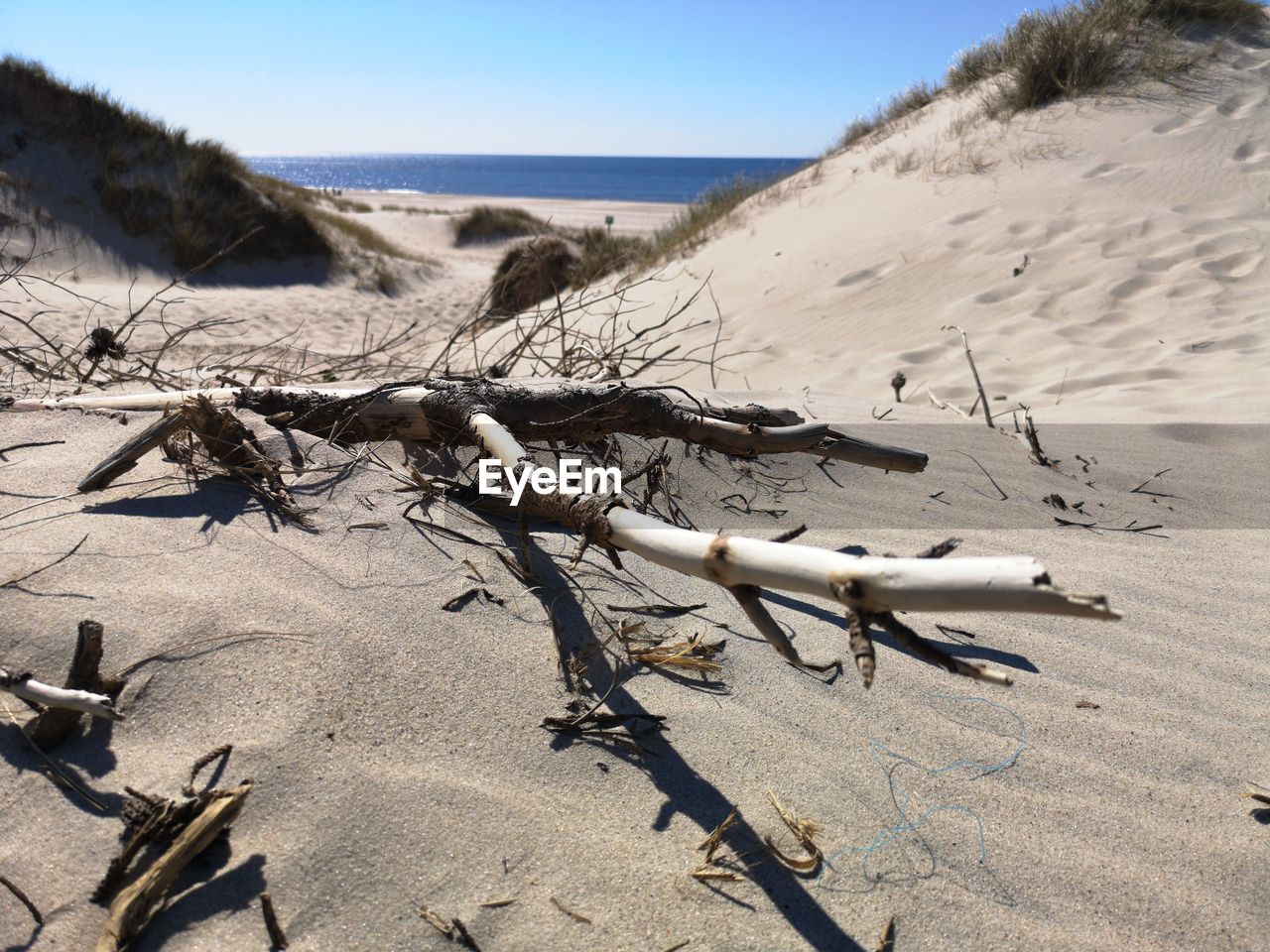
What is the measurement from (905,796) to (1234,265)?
604 cm

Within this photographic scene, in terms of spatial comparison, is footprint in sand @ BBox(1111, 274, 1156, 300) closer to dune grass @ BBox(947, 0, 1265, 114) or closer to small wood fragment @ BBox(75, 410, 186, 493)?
dune grass @ BBox(947, 0, 1265, 114)

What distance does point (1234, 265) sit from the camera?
5996 mm

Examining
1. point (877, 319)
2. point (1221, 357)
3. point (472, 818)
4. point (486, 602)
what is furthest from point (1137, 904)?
point (877, 319)

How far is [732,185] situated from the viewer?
11.6 meters

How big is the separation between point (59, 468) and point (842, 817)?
2.17 meters

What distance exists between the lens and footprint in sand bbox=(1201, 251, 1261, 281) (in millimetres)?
5906

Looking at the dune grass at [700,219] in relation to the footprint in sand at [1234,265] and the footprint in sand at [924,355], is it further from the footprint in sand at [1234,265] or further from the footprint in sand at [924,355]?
the footprint in sand at [1234,265]

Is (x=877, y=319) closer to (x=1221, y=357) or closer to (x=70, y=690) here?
(x=1221, y=357)

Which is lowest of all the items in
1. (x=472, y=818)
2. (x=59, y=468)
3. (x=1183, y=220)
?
(x=472, y=818)

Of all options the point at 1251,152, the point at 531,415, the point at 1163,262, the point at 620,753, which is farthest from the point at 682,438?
the point at 1251,152

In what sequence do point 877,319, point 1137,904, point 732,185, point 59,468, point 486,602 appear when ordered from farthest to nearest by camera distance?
point 732,185 < point 877,319 < point 59,468 < point 486,602 < point 1137,904

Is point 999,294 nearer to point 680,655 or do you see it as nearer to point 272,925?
point 680,655

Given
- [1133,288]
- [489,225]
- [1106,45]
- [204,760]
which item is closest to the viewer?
[204,760]

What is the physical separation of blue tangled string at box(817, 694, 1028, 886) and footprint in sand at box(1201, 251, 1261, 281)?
17.9ft
